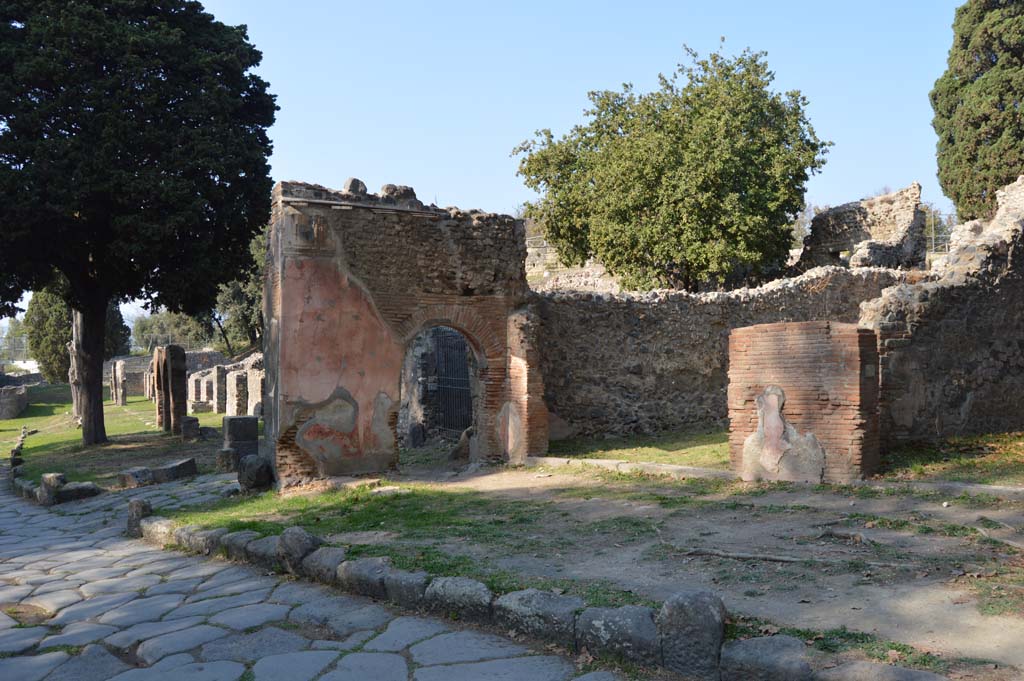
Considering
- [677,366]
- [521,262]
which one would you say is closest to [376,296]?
[521,262]

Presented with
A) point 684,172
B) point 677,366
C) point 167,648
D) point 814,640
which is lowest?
point 167,648

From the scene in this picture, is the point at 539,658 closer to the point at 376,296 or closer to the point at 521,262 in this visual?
the point at 376,296

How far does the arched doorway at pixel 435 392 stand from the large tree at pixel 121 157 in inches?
211

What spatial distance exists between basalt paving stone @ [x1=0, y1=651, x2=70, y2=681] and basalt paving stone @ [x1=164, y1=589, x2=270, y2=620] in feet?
2.40

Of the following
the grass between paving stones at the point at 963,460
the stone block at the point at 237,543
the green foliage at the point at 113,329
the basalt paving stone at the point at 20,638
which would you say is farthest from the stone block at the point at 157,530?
the green foliage at the point at 113,329

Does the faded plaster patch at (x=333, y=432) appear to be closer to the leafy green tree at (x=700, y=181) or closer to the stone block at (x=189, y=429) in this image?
the stone block at (x=189, y=429)

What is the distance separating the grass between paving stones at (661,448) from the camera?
9.70 m

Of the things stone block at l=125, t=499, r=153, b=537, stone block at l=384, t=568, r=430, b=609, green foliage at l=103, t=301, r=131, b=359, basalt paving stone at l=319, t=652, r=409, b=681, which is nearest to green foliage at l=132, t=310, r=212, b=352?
green foliage at l=103, t=301, r=131, b=359

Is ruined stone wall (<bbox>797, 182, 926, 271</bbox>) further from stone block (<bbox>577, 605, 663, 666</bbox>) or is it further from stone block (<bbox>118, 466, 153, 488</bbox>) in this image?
stone block (<bbox>577, 605, 663, 666</bbox>)

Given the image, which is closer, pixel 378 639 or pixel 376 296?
pixel 378 639

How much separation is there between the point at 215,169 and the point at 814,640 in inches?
606

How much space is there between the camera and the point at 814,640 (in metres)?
3.50

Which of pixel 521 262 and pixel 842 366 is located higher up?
pixel 521 262

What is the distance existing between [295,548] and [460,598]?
180cm
